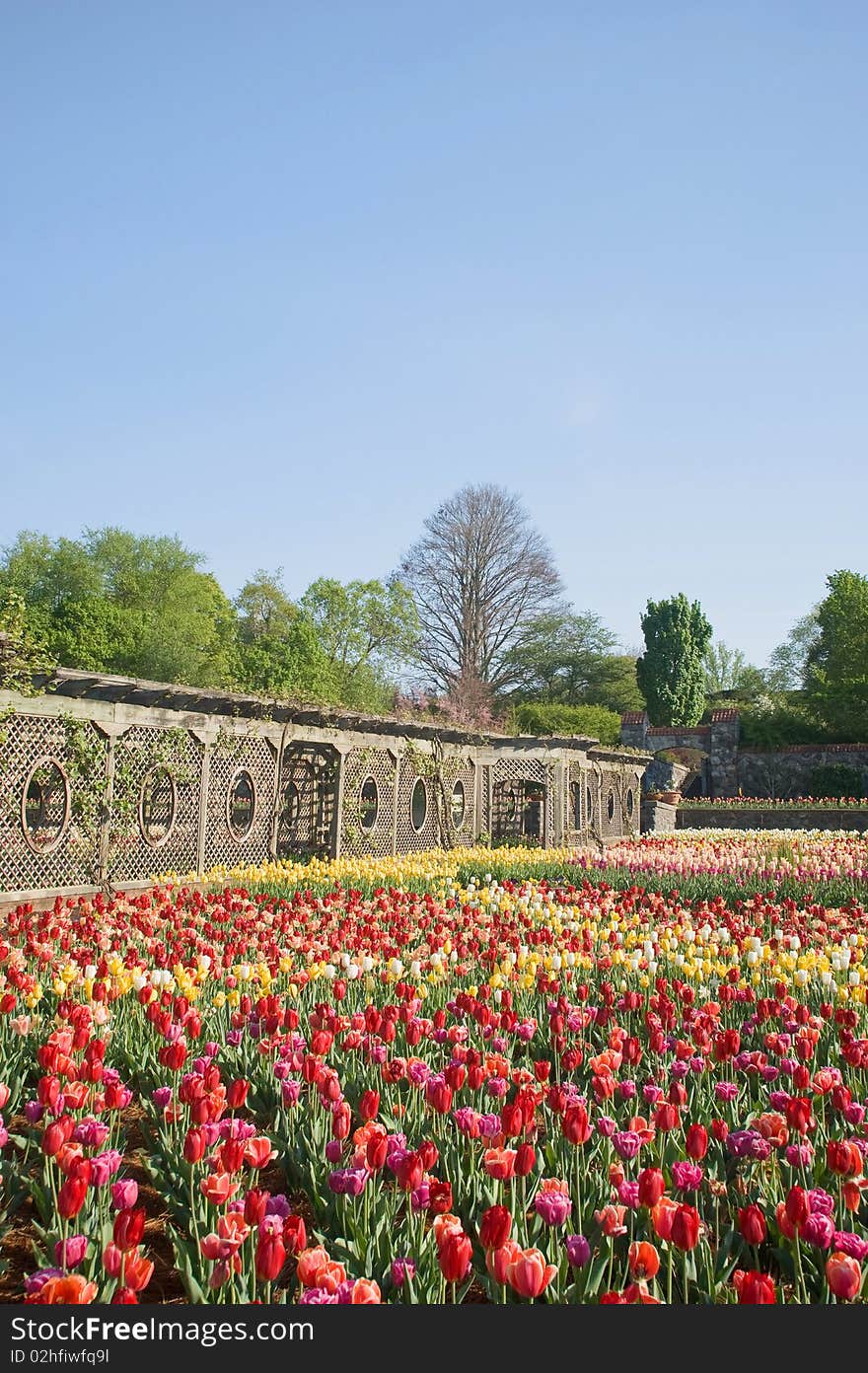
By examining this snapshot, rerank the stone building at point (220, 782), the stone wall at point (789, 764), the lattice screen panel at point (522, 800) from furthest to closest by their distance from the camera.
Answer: the stone wall at point (789, 764) < the lattice screen panel at point (522, 800) < the stone building at point (220, 782)

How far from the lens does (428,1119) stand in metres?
3.02

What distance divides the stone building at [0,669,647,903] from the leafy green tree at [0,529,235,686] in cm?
1731

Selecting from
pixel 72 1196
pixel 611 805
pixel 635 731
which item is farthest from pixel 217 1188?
pixel 635 731

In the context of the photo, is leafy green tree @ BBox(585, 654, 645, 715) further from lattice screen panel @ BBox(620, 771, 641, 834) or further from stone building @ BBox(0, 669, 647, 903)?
stone building @ BBox(0, 669, 647, 903)

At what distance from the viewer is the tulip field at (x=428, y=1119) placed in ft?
6.49

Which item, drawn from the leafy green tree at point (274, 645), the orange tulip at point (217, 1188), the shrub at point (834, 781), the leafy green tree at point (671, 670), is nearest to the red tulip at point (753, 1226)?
the orange tulip at point (217, 1188)

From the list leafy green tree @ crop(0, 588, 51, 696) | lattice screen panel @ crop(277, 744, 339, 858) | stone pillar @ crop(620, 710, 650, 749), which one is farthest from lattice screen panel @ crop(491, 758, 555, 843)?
leafy green tree @ crop(0, 588, 51, 696)

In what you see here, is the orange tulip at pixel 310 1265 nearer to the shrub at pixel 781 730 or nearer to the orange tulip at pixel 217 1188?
the orange tulip at pixel 217 1188

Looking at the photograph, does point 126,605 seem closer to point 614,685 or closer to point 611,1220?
point 614,685

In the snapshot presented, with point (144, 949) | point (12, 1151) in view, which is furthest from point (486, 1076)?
point (144, 949)

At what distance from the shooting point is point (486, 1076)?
3.08 meters

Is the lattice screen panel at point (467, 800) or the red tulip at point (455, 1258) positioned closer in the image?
the red tulip at point (455, 1258)

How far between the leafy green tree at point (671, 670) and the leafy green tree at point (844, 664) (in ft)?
15.4

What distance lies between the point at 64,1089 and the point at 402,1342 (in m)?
1.46
